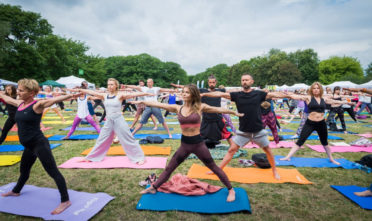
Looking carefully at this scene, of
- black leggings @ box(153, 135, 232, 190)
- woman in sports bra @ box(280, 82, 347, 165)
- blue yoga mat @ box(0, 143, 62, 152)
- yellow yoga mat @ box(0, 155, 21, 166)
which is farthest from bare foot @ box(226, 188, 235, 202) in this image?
blue yoga mat @ box(0, 143, 62, 152)

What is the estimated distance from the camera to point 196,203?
3.41 m

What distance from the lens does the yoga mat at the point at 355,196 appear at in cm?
338

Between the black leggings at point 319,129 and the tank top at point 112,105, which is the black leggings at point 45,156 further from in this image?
the black leggings at point 319,129

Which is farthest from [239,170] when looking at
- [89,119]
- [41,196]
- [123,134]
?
[89,119]

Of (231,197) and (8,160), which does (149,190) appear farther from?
(8,160)

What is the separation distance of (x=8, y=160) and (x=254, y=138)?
680 centimetres

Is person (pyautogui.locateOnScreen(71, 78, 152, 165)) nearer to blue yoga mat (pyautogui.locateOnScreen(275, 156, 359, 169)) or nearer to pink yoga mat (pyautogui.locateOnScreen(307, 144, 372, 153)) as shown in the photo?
blue yoga mat (pyautogui.locateOnScreen(275, 156, 359, 169))

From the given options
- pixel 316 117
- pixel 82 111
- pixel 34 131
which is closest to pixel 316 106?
pixel 316 117

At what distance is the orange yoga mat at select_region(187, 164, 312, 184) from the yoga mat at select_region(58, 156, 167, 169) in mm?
993

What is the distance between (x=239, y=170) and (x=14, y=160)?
20.8 ft

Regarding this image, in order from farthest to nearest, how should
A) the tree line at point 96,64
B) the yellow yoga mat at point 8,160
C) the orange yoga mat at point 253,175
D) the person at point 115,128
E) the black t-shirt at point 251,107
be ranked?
the tree line at point 96,64 < the yellow yoga mat at point 8,160 < the person at point 115,128 < the orange yoga mat at point 253,175 < the black t-shirt at point 251,107

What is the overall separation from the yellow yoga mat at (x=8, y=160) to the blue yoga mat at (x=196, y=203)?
4.38 metres

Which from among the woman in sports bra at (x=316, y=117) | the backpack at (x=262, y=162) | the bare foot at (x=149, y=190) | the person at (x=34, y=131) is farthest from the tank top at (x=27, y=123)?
the woman in sports bra at (x=316, y=117)

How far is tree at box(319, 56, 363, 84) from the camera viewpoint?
59438 mm
